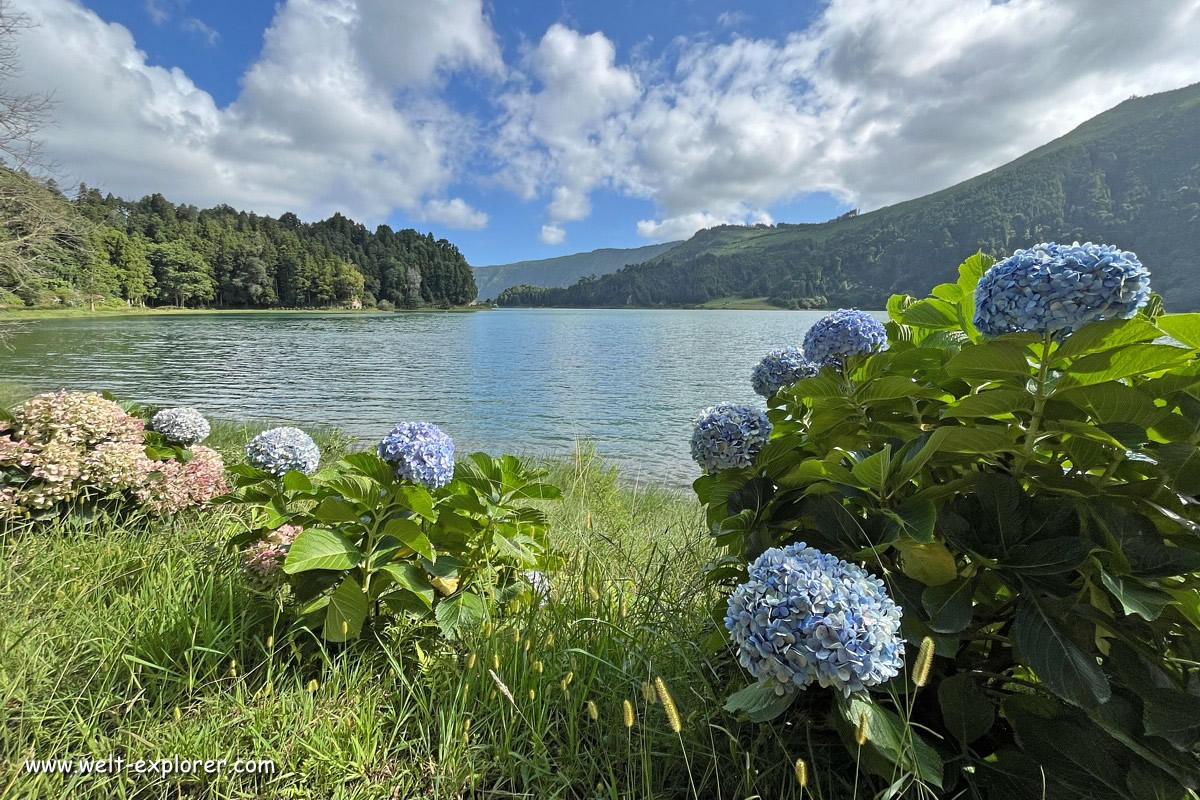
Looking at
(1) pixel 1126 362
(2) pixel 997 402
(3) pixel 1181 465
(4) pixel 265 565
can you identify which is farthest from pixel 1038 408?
(4) pixel 265 565

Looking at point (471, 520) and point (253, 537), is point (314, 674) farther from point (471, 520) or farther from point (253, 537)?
point (471, 520)

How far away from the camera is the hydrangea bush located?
329cm

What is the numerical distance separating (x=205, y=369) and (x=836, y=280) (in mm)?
150073

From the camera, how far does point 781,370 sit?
2.23m

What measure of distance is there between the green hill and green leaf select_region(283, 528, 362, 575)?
75057 millimetres

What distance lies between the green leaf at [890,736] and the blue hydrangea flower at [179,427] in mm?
4857

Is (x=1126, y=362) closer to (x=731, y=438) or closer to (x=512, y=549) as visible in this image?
(x=731, y=438)

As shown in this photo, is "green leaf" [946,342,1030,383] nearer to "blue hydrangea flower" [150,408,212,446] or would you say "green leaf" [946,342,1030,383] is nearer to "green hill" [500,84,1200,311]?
"blue hydrangea flower" [150,408,212,446]

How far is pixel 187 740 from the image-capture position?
1.73 m

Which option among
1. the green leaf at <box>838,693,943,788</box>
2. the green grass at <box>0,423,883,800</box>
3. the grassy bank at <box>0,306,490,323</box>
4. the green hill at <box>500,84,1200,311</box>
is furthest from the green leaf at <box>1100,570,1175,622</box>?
the green hill at <box>500,84,1200,311</box>

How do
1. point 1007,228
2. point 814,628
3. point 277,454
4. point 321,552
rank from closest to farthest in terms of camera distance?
point 814,628
point 321,552
point 277,454
point 1007,228

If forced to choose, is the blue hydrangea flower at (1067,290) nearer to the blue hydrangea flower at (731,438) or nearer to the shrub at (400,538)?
the blue hydrangea flower at (731,438)

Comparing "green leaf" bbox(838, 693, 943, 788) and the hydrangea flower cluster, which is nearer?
"green leaf" bbox(838, 693, 943, 788)

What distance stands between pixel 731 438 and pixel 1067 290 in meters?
1.05
